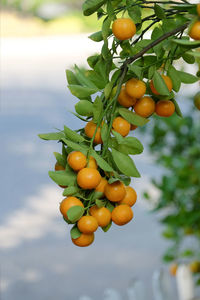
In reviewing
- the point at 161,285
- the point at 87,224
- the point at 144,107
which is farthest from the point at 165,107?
the point at 161,285

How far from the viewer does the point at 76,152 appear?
339 mm

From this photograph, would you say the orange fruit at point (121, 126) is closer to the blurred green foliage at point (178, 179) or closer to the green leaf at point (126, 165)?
the green leaf at point (126, 165)

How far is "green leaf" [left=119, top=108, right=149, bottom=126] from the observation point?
14.3 inches

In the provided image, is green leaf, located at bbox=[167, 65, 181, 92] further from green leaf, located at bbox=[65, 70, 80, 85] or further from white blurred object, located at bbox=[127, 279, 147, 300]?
white blurred object, located at bbox=[127, 279, 147, 300]

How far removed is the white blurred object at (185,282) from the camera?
62.6 inches

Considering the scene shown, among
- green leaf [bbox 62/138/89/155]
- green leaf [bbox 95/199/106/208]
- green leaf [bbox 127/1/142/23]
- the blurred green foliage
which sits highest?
green leaf [bbox 127/1/142/23]

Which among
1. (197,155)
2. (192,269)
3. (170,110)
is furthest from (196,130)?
(170,110)

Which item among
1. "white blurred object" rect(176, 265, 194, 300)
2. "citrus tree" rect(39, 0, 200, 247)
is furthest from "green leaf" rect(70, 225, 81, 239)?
"white blurred object" rect(176, 265, 194, 300)

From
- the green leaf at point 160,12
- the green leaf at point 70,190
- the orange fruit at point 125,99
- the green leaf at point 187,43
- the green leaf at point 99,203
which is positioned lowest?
the green leaf at point 99,203

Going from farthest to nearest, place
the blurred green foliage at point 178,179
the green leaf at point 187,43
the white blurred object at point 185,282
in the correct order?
the white blurred object at point 185,282 → the blurred green foliage at point 178,179 → the green leaf at point 187,43

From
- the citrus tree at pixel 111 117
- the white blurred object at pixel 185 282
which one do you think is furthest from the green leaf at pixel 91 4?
the white blurred object at pixel 185 282

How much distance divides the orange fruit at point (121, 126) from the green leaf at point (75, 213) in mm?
68

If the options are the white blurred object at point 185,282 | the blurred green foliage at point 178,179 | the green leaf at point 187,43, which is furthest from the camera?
the white blurred object at point 185,282

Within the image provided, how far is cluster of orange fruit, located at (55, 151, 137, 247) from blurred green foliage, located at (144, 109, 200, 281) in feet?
3.13
